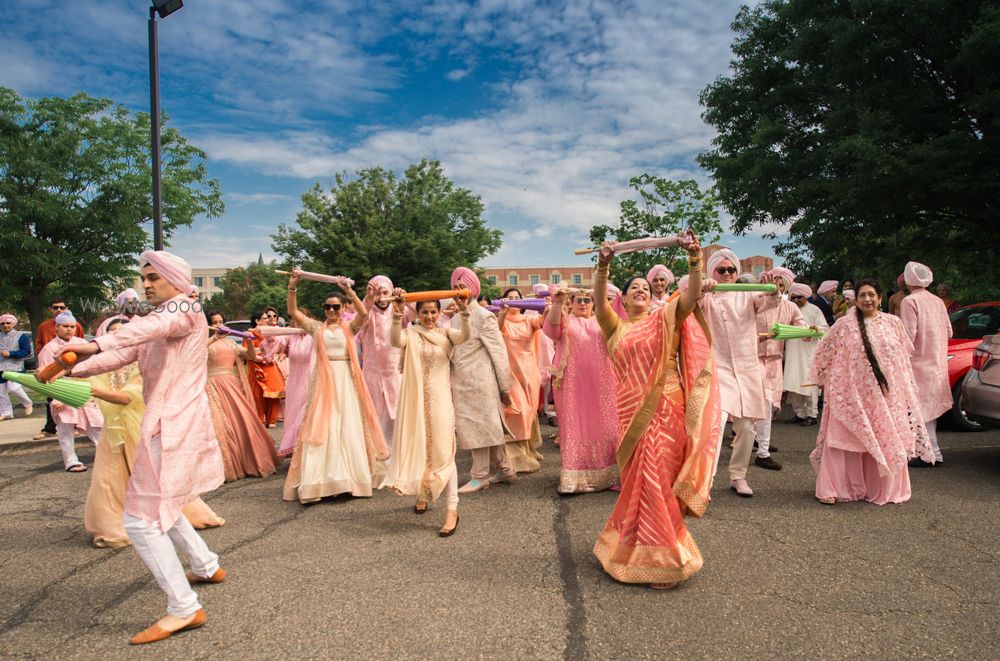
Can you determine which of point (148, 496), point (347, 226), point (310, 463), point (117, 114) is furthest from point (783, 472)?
point (347, 226)

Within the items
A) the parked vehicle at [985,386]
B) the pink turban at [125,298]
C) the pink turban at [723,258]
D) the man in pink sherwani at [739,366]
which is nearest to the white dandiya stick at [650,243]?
the pink turban at [723,258]

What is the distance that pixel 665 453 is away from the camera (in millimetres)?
3727

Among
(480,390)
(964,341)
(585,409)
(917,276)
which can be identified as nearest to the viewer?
(480,390)

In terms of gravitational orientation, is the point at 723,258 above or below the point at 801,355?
above

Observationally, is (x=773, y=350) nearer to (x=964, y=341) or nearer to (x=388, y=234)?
(x=964, y=341)

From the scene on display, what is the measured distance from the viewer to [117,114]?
16.1 metres

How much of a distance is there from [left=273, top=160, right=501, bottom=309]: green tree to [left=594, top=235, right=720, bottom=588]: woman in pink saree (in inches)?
1014

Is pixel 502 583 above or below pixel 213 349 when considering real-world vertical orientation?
below

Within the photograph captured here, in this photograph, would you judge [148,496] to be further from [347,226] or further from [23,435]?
[347,226]

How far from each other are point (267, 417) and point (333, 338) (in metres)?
5.20

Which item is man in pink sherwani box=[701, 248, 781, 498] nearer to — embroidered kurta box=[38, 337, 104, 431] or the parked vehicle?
the parked vehicle

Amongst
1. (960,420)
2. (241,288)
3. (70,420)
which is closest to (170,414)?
(70,420)

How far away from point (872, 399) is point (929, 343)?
1942 millimetres

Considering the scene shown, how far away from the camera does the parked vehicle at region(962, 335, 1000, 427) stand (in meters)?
6.11
